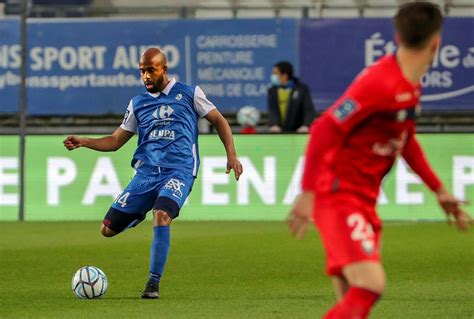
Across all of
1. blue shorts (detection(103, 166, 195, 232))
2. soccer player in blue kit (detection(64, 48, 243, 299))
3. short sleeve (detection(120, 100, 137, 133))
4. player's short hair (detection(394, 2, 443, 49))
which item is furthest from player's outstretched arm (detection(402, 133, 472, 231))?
short sleeve (detection(120, 100, 137, 133))

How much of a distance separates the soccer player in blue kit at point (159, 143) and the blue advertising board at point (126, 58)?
36.6ft

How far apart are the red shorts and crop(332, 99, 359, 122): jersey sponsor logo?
39 cm

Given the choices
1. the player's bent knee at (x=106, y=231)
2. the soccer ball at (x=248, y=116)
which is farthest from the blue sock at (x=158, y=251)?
the soccer ball at (x=248, y=116)

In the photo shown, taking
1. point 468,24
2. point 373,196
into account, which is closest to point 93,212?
point 468,24

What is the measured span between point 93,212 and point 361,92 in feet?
45.2

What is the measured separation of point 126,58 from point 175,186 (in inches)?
482

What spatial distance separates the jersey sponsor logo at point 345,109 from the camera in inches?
252

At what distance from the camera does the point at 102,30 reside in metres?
23.2

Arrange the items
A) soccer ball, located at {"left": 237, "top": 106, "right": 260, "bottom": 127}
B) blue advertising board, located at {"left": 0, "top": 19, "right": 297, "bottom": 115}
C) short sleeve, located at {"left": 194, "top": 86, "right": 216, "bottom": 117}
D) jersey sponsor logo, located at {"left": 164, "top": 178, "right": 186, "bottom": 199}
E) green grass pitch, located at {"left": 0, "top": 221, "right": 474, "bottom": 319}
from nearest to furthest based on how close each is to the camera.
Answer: green grass pitch, located at {"left": 0, "top": 221, "right": 474, "bottom": 319} < jersey sponsor logo, located at {"left": 164, "top": 178, "right": 186, "bottom": 199} < short sleeve, located at {"left": 194, "top": 86, "right": 216, "bottom": 117} < soccer ball, located at {"left": 237, "top": 106, "right": 260, "bottom": 127} < blue advertising board, located at {"left": 0, "top": 19, "right": 297, "bottom": 115}

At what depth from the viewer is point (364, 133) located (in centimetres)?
658

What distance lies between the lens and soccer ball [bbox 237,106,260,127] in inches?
864

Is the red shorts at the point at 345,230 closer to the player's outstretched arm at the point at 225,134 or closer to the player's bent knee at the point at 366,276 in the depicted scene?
the player's bent knee at the point at 366,276

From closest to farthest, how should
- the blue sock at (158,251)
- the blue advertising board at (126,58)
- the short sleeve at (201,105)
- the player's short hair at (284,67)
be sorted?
1. the blue sock at (158,251)
2. the short sleeve at (201,105)
3. the player's short hair at (284,67)
4. the blue advertising board at (126,58)

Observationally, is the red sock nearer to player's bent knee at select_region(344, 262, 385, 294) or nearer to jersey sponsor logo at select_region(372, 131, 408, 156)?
player's bent knee at select_region(344, 262, 385, 294)
